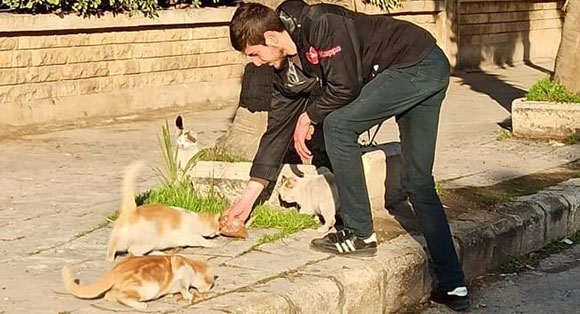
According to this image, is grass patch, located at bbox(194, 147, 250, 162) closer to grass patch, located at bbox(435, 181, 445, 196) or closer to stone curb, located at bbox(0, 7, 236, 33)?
grass patch, located at bbox(435, 181, 445, 196)

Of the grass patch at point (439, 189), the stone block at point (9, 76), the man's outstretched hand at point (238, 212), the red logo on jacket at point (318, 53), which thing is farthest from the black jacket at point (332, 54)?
the stone block at point (9, 76)

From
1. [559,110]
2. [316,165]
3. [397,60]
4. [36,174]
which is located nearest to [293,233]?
[316,165]

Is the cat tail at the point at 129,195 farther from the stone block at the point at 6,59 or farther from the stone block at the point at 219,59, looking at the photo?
the stone block at the point at 219,59

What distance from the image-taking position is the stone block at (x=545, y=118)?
9.73 metres

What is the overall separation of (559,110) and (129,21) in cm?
483

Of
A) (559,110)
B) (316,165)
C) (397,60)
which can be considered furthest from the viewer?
(559,110)

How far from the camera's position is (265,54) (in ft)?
16.3

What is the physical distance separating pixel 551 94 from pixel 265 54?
18.7 feet

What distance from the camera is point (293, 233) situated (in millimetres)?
5879

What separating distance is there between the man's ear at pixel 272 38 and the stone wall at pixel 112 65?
242 inches

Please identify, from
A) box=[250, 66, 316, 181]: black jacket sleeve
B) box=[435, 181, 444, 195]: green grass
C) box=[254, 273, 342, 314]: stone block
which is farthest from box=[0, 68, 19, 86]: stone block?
box=[254, 273, 342, 314]: stone block

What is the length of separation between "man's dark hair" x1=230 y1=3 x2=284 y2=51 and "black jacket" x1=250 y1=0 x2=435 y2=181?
0.08 meters

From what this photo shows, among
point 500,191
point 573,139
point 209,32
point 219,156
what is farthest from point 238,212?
point 209,32

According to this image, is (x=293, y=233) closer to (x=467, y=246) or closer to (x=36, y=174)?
(x=467, y=246)
